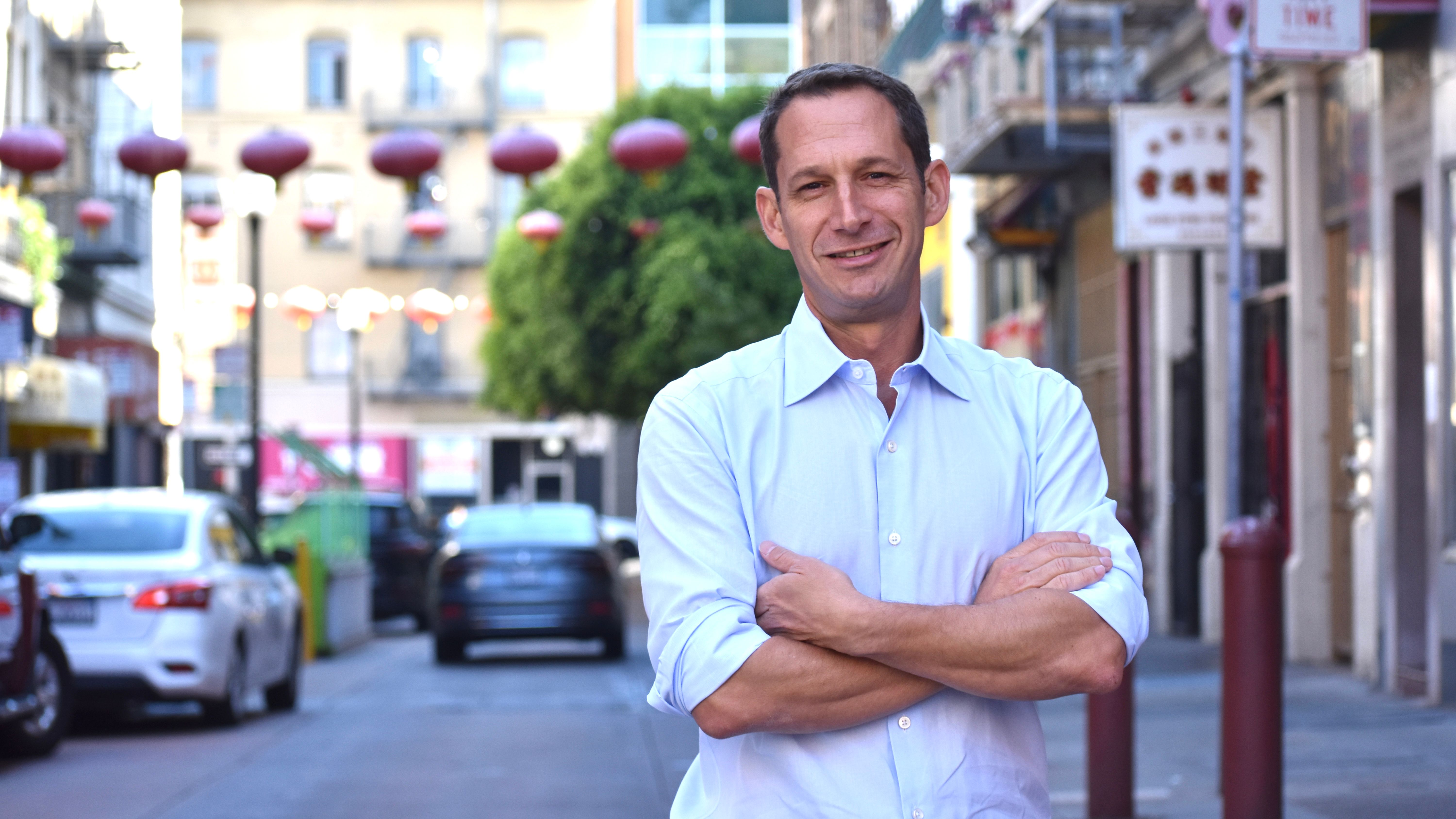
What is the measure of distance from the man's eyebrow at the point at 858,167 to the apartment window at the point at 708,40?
52.1 metres

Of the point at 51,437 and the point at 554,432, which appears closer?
the point at 51,437

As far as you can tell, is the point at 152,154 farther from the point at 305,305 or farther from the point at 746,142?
the point at 305,305

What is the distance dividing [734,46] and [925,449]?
174ft

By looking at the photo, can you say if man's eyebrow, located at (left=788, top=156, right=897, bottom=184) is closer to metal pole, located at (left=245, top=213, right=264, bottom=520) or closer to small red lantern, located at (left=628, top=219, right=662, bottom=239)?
metal pole, located at (left=245, top=213, right=264, bottom=520)

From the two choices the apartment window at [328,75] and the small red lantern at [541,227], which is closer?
the small red lantern at [541,227]

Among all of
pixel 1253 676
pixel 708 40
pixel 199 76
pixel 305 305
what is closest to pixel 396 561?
pixel 305 305

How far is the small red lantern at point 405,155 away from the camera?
1608cm

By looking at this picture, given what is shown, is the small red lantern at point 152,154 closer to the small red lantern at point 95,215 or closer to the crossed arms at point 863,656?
the small red lantern at point 95,215

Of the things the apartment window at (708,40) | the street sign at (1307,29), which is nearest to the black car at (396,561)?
the street sign at (1307,29)

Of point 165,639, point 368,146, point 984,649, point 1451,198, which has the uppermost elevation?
point 368,146

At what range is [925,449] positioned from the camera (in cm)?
288

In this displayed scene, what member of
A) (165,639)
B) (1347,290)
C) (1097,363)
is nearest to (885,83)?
(165,639)

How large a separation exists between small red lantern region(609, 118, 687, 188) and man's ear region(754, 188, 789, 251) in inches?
528

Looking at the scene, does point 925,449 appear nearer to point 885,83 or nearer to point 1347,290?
point 885,83
